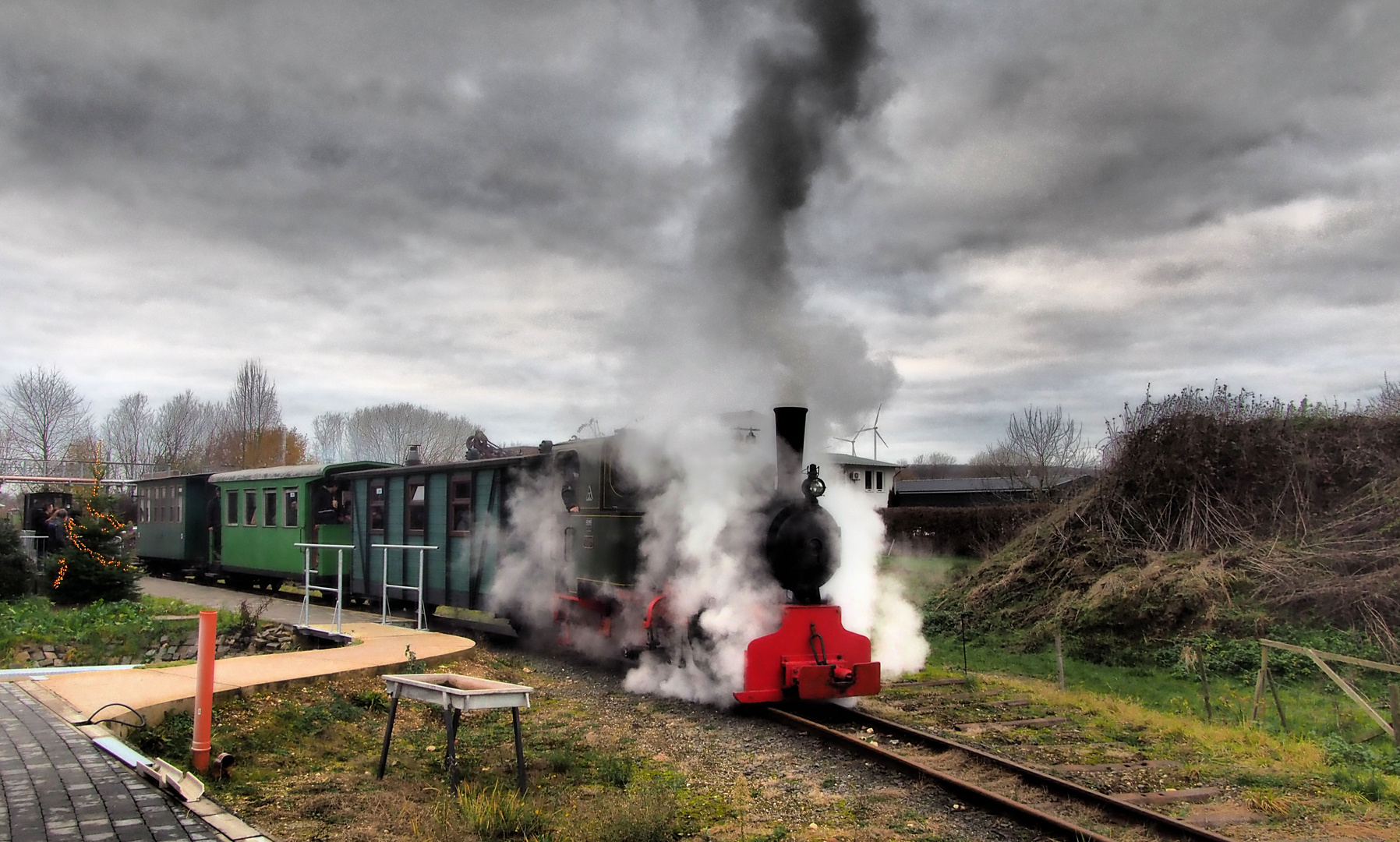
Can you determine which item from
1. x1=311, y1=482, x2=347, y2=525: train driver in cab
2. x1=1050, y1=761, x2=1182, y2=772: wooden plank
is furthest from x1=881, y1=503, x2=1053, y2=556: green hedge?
x1=1050, y1=761, x2=1182, y2=772: wooden plank

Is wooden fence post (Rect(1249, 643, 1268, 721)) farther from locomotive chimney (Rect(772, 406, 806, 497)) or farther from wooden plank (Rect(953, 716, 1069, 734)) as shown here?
locomotive chimney (Rect(772, 406, 806, 497))

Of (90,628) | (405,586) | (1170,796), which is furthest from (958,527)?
(90,628)

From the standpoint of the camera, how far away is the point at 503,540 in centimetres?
1231

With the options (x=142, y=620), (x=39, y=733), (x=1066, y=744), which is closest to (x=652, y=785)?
(x=1066, y=744)

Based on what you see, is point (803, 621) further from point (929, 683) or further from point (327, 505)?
point (327, 505)

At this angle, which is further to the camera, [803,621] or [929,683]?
[929,683]

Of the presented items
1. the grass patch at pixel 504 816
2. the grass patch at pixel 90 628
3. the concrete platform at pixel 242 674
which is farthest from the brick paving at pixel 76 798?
the grass patch at pixel 90 628

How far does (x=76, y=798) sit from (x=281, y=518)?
14.0 m

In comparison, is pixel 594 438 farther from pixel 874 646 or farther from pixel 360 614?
pixel 360 614

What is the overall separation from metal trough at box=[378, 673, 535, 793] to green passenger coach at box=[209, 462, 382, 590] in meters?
11.1

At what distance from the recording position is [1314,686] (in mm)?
10438

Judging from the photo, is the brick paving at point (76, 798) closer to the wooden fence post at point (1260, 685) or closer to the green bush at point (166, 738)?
the green bush at point (166, 738)

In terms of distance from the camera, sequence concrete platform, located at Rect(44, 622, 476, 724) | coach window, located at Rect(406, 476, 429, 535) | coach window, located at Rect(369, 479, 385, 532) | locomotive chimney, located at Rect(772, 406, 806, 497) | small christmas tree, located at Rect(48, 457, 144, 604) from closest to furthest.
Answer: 1. concrete platform, located at Rect(44, 622, 476, 724)
2. locomotive chimney, located at Rect(772, 406, 806, 497)
3. coach window, located at Rect(406, 476, 429, 535)
4. small christmas tree, located at Rect(48, 457, 144, 604)
5. coach window, located at Rect(369, 479, 385, 532)

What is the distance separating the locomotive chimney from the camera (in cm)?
802
